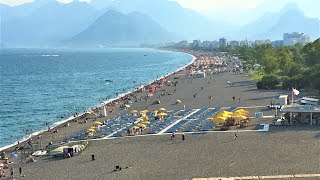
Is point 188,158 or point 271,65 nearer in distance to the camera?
point 188,158

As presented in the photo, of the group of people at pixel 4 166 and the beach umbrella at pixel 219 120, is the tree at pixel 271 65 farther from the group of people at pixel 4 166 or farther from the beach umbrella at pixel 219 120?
the group of people at pixel 4 166

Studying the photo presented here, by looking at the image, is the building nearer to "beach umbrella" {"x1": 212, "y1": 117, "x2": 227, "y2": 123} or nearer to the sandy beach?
the sandy beach

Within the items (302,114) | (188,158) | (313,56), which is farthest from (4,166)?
(313,56)

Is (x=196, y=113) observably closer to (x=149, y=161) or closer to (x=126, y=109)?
(x=126, y=109)

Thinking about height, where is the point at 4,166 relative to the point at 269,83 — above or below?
below

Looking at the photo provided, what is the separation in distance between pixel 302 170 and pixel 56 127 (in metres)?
25.8

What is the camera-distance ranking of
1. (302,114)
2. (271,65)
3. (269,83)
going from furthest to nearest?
(271,65) → (269,83) → (302,114)

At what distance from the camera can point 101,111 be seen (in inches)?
1801

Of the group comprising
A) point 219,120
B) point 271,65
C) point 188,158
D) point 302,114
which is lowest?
point 188,158

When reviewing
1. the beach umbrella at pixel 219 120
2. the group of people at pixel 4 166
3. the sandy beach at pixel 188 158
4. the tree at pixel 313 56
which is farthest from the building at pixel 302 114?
the tree at pixel 313 56

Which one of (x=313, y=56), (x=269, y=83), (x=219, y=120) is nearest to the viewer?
(x=219, y=120)

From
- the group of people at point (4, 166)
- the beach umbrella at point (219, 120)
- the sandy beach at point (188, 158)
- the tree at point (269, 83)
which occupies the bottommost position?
the group of people at point (4, 166)

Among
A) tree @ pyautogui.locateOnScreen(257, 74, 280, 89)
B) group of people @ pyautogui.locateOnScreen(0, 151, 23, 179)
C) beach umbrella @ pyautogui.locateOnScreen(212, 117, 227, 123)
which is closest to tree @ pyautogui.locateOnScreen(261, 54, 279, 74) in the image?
tree @ pyautogui.locateOnScreen(257, 74, 280, 89)

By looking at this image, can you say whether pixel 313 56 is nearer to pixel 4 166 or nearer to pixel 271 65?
pixel 271 65
